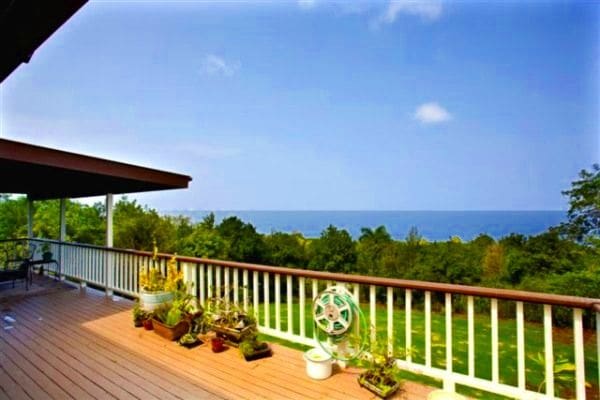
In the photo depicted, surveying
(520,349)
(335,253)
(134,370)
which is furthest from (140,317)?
(335,253)

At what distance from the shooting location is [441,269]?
1205 centimetres

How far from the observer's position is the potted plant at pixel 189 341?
3.45 meters

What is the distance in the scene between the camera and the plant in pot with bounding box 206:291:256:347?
11.1 ft

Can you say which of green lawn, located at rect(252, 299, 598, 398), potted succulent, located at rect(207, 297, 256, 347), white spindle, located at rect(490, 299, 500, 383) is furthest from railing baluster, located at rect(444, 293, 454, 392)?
potted succulent, located at rect(207, 297, 256, 347)

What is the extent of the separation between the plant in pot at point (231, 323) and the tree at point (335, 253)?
36.0 feet

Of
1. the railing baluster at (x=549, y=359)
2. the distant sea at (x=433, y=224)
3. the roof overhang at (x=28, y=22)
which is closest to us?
the roof overhang at (x=28, y=22)

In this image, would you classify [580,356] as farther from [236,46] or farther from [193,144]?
[193,144]

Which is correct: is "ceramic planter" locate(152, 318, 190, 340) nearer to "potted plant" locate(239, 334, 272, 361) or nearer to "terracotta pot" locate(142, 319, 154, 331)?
"terracotta pot" locate(142, 319, 154, 331)

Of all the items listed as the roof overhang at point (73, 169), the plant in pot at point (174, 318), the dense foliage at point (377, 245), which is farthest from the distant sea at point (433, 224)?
the plant in pot at point (174, 318)

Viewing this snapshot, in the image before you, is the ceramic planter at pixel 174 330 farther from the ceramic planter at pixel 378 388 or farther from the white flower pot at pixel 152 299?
the ceramic planter at pixel 378 388

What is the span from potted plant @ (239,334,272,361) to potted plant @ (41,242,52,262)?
6.59 m

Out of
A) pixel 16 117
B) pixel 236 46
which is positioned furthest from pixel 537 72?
pixel 16 117

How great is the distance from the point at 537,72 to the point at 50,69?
45.8 feet

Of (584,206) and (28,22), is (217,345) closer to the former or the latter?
(28,22)
